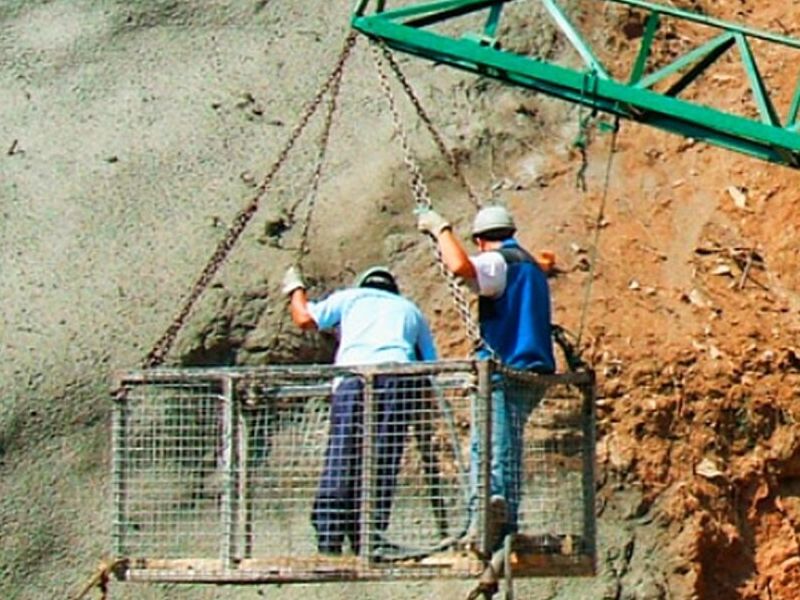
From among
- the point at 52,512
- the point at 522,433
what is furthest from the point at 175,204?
the point at 522,433

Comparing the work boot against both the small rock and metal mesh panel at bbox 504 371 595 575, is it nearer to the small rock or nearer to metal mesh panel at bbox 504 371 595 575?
metal mesh panel at bbox 504 371 595 575

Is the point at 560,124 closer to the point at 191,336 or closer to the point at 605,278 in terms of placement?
the point at 605,278

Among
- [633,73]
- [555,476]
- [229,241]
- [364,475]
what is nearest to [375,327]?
[364,475]

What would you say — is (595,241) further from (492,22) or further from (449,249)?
(449,249)

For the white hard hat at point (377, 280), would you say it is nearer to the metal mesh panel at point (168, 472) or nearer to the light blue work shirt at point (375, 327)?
the light blue work shirt at point (375, 327)

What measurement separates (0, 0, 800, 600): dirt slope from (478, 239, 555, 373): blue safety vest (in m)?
→ 3.77

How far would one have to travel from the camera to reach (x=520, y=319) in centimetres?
1180

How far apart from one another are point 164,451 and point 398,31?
3.12m

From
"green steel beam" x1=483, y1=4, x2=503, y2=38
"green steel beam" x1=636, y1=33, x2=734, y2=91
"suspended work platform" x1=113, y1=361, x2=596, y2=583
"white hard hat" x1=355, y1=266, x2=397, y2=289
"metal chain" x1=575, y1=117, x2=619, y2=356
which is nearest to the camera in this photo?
"suspended work platform" x1=113, y1=361, x2=596, y2=583

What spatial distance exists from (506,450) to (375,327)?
1.08 metres

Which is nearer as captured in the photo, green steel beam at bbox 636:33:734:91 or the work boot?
the work boot

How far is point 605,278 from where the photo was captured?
649 inches

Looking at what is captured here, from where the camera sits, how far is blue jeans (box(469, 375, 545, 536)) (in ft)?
36.5

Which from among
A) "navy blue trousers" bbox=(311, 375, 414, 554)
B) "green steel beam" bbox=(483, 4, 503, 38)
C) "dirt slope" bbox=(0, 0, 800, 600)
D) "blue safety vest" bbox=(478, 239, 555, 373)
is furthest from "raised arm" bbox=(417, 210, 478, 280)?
"dirt slope" bbox=(0, 0, 800, 600)
